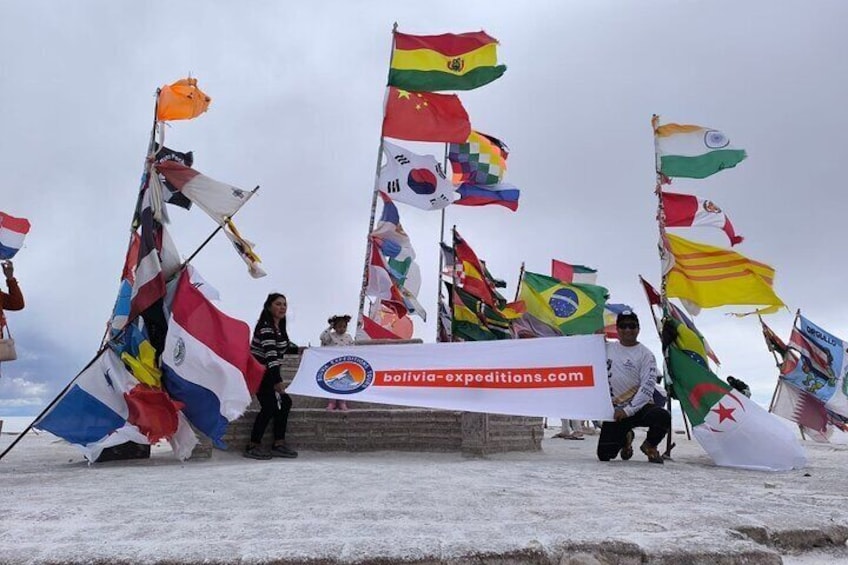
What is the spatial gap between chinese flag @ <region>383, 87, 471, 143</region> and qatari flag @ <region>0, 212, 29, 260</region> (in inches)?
255

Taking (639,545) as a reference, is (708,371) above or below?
above

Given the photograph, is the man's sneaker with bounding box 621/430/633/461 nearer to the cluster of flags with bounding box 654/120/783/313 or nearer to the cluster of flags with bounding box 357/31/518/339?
the cluster of flags with bounding box 654/120/783/313

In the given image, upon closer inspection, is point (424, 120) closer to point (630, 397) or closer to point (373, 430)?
point (373, 430)

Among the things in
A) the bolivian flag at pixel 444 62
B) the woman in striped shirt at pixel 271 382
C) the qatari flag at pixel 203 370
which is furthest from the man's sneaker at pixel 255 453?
the bolivian flag at pixel 444 62

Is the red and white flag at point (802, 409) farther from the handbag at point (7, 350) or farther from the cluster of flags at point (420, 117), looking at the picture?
the handbag at point (7, 350)

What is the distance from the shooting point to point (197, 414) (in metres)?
5.45

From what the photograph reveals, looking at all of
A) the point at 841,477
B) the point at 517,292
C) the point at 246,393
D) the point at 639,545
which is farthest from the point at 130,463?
the point at 517,292

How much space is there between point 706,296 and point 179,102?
6.30m

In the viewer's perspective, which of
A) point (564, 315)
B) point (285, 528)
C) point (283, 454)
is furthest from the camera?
point (564, 315)

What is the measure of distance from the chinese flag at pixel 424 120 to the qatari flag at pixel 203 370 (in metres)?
6.73

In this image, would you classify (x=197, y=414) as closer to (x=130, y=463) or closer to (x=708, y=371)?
(x=130, y=463)

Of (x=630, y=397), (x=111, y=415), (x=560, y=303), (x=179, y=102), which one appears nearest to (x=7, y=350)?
(x=111, y=415)

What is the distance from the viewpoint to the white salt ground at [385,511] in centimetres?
225

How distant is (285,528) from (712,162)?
6761 millimetres
